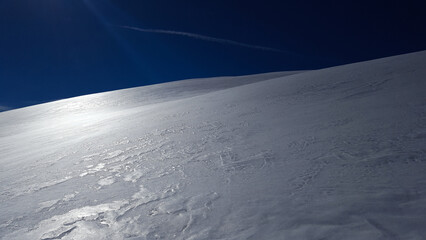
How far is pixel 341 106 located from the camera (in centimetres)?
333

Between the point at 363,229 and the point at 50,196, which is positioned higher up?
the point at 50,196

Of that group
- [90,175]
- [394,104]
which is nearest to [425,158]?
[394,104]

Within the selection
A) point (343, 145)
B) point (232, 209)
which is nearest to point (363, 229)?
point (232, 209)

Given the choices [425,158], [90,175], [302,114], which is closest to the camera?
[425,158]

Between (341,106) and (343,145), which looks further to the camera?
(341,106)

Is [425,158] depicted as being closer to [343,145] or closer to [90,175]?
[343,145]

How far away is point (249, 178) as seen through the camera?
1928 millimetres

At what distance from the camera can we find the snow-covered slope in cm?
135

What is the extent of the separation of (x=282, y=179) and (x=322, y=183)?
0.77ft

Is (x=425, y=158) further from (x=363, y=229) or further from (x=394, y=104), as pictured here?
(x=394, y=104)

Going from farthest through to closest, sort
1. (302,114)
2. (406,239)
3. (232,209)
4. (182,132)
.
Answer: (182,132)
(302,114)
(232,209)
(406,239)

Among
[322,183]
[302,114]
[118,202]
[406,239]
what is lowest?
[406,239]

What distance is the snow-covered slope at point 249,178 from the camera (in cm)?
135

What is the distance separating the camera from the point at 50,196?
2.17 meters
